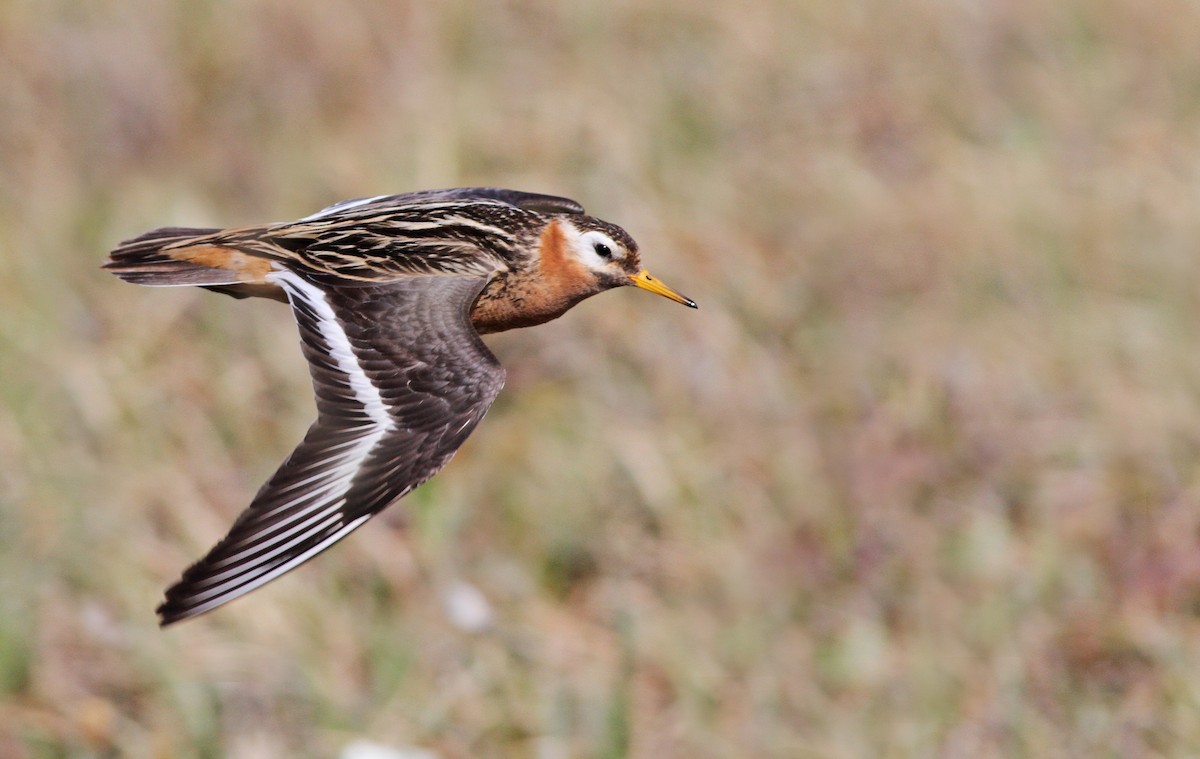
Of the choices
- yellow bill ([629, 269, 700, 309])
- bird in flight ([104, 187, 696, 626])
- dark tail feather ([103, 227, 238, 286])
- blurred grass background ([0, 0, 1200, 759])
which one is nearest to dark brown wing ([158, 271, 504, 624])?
bird in flight ([104, 187, 696, 626])

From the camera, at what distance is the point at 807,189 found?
9594 mm

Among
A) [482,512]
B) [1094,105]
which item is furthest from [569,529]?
[1094,105]

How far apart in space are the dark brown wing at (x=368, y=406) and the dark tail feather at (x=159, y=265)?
0.25 m

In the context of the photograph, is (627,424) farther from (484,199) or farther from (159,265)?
(159,265)

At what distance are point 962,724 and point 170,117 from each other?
5.13m

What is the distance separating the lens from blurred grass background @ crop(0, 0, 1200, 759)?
695cm

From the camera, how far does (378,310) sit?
142 inches

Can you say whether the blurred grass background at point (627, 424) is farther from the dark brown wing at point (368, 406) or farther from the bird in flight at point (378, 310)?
the dark brown wing at point (368, 406)

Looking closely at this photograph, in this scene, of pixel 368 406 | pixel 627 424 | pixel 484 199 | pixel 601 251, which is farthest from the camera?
pixel 627 424

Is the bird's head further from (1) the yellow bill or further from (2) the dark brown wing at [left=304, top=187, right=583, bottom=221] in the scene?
(2) the dark brown wing at [left=304, top=187, right=583, bottom=221]

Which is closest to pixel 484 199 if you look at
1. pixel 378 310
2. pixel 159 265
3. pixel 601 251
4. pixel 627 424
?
pixel 601 251

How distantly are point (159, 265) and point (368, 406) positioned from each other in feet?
2.81

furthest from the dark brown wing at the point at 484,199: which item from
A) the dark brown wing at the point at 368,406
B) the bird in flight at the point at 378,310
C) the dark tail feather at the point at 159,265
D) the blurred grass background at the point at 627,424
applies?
the blurred grass background at the point at 627,424

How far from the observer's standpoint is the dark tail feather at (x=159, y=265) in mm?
3826
